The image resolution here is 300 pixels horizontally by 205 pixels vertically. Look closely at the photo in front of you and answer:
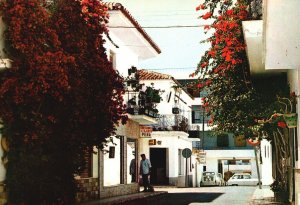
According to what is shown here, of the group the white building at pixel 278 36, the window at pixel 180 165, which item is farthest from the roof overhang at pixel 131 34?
the window at pixel 180 165

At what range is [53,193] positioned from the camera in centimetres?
1543

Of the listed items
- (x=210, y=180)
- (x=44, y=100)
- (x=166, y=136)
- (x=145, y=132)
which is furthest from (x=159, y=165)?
(x=44, y=100)

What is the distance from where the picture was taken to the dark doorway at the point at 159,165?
44.1 metres

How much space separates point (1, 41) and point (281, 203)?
9157 mm

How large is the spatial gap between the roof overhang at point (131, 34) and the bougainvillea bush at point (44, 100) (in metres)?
5.66

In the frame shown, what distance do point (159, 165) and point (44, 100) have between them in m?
30.0

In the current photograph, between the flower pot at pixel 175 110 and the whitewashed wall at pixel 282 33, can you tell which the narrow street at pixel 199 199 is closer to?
the whitewashed wall at pixel 282 33

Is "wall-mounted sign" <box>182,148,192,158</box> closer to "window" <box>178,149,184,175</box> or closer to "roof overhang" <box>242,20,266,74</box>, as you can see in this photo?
"window" <box>178,149,184,175</box>

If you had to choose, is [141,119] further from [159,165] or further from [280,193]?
[159,165]

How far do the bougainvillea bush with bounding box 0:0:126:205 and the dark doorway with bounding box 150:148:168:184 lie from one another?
27469 mm

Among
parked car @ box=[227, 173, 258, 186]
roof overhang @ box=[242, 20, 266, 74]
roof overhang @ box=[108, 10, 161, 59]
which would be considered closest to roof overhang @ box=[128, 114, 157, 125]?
roof overhang @ box=[108, 10, 161, 59]

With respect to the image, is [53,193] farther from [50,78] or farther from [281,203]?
[281,203]

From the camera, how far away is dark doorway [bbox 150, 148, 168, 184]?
44125mm

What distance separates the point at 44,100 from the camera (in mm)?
15242
